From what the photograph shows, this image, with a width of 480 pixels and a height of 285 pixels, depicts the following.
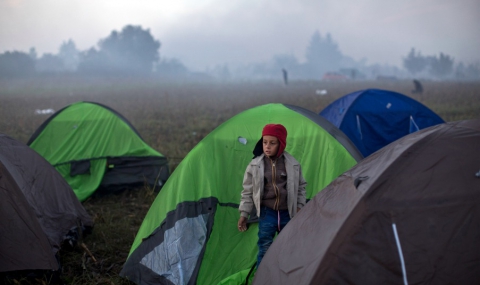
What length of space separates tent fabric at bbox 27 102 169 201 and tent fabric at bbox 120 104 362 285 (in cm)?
268

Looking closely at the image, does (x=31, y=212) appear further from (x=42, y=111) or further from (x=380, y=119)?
(x=42, y=111)

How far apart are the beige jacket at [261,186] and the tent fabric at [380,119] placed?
4233mm

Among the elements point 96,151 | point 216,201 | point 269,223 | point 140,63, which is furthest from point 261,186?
Answer: point 140,63

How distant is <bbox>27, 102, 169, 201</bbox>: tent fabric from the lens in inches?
281

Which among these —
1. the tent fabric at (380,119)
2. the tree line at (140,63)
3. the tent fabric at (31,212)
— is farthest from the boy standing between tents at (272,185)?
the tree line at (140,63)

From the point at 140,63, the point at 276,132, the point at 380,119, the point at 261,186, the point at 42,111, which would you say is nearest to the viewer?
the point at 276,132

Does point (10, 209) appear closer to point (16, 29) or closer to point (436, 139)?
point (436, 139)

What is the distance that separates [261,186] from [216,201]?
863 mm

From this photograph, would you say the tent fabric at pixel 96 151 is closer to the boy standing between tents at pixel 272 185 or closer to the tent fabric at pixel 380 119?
the tent fabric at pixel 380 119

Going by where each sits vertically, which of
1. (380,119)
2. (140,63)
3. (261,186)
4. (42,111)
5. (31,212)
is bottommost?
(31,212)

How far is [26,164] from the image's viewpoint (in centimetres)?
498

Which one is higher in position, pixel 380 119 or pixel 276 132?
pixel 276 132

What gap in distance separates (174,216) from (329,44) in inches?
6307

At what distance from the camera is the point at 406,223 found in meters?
2.63
